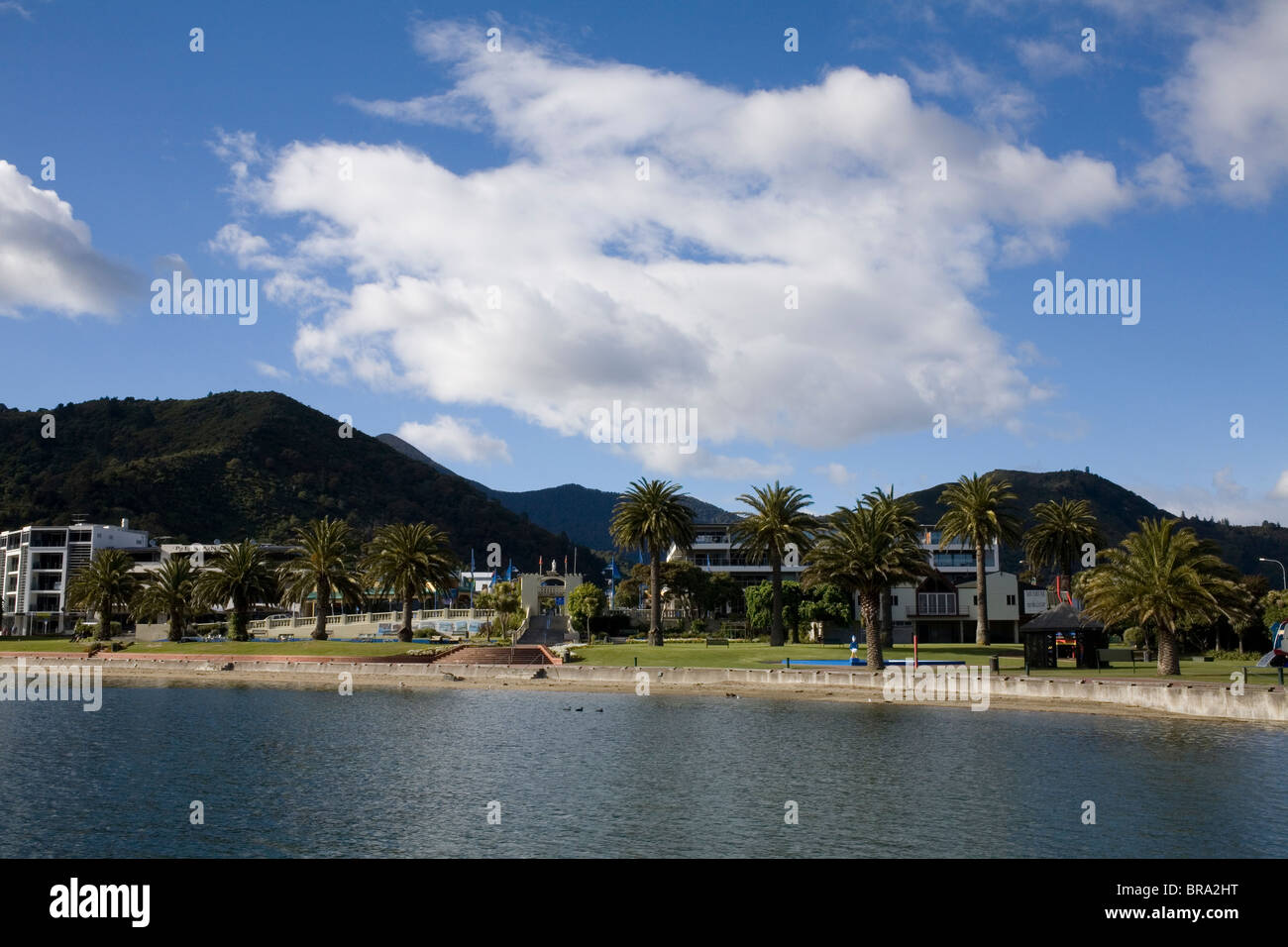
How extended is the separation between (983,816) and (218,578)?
254ft

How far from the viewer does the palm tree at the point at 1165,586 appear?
169ft

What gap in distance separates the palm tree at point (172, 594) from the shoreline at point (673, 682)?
23.8 feet

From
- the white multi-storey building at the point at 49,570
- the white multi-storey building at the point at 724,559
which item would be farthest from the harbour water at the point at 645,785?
the white multi-storey building at the point at 49,570

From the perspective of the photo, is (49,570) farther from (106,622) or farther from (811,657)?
(811,657)

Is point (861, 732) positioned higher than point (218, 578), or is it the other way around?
point (218, 578)

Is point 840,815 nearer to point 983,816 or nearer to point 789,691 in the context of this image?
point 983,816

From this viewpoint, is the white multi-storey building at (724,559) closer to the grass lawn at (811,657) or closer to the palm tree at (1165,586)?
the grass lawn at (811,657)

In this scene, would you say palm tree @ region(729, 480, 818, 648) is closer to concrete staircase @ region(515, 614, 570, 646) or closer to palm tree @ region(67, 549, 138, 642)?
concrete staircase @ region(515, 614, 570, 646)

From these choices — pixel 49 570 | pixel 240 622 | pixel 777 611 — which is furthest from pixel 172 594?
pixel 49 570

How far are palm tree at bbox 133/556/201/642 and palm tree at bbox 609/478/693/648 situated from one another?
41039mm

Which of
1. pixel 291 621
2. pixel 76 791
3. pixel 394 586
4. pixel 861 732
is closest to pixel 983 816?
pixel 861 732

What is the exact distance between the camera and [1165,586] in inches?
2071

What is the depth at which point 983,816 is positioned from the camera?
28000mm

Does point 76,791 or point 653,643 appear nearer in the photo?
point 76,791
